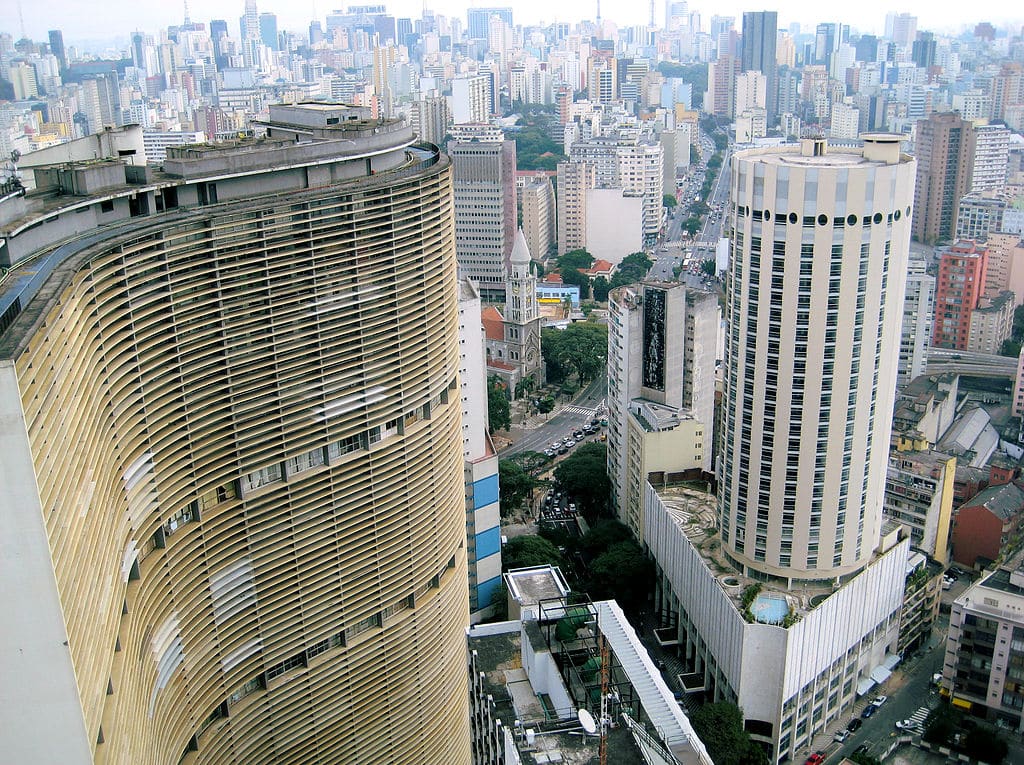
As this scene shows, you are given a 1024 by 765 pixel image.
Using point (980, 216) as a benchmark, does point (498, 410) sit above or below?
below

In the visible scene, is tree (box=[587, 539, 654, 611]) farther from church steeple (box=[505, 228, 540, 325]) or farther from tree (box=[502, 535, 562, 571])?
church steeple (box=[505, 228, 540, 325])

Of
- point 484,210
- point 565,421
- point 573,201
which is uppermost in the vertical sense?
point 484,210

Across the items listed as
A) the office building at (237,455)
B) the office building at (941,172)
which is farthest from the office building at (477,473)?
the office building at (941,172)

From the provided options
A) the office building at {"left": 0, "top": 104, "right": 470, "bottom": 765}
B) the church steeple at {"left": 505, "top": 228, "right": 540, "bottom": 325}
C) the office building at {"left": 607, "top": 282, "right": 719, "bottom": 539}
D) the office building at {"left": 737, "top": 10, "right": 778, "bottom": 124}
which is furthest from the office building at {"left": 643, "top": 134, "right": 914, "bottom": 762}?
the office building at {"left": 737, "top": 10, "right": 778, "bottom": 124}

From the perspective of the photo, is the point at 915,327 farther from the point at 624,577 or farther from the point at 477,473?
the point at 477,473

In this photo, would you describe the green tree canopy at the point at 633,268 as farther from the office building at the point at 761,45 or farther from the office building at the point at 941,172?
the office building at the point at 761,45

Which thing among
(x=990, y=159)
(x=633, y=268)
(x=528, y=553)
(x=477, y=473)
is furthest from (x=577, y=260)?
(x=477, y=473)
